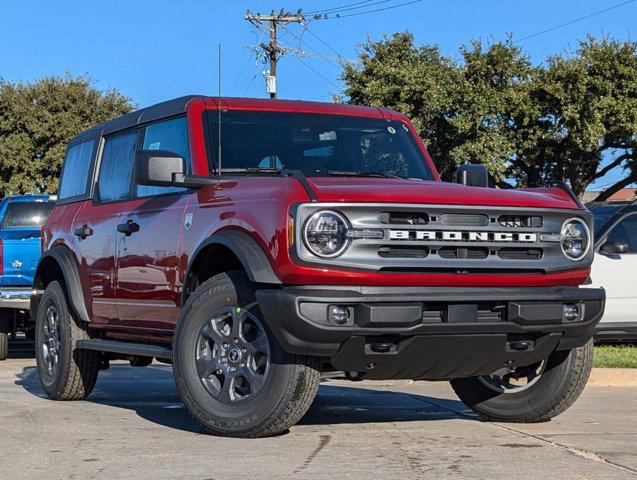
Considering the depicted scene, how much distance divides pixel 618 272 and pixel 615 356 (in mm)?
1009

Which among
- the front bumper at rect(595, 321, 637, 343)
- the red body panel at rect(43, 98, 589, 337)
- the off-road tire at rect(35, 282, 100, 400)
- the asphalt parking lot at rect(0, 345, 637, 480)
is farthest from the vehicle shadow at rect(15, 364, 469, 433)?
the front bumper at rect(595, 321, 637, 343)

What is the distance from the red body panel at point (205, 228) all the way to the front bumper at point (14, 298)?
13.5ft

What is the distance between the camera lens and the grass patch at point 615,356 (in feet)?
36.2

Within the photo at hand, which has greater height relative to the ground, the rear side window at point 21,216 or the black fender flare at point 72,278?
the rear side window at point 21,216

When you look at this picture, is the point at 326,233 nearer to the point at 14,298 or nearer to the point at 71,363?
the point at 71,363

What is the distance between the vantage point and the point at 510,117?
39.2m

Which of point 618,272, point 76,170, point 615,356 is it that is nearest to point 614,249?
point 618,272

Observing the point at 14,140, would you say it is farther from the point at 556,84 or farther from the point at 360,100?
the point at 556,84

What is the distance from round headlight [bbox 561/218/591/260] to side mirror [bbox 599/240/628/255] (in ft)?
19.2

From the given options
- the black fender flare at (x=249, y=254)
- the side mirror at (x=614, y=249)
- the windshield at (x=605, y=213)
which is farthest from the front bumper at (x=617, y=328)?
the black fender flare at (x=249, y=254)

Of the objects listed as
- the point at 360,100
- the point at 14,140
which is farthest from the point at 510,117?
the point at 14,140

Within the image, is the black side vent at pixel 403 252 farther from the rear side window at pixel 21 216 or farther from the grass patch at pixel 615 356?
the rear side window at pixel 21 216

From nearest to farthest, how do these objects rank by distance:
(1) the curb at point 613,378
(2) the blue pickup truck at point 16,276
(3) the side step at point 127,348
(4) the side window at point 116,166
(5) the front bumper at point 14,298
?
(3) the side step at point 127,348 → (4) the side window at point 116,166 → (1) the curb at point 613,378 → (5) the front bumper at point 14,298 → (2) the blue pickup truck at point 16,276

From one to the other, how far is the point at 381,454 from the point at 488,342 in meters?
0.85
